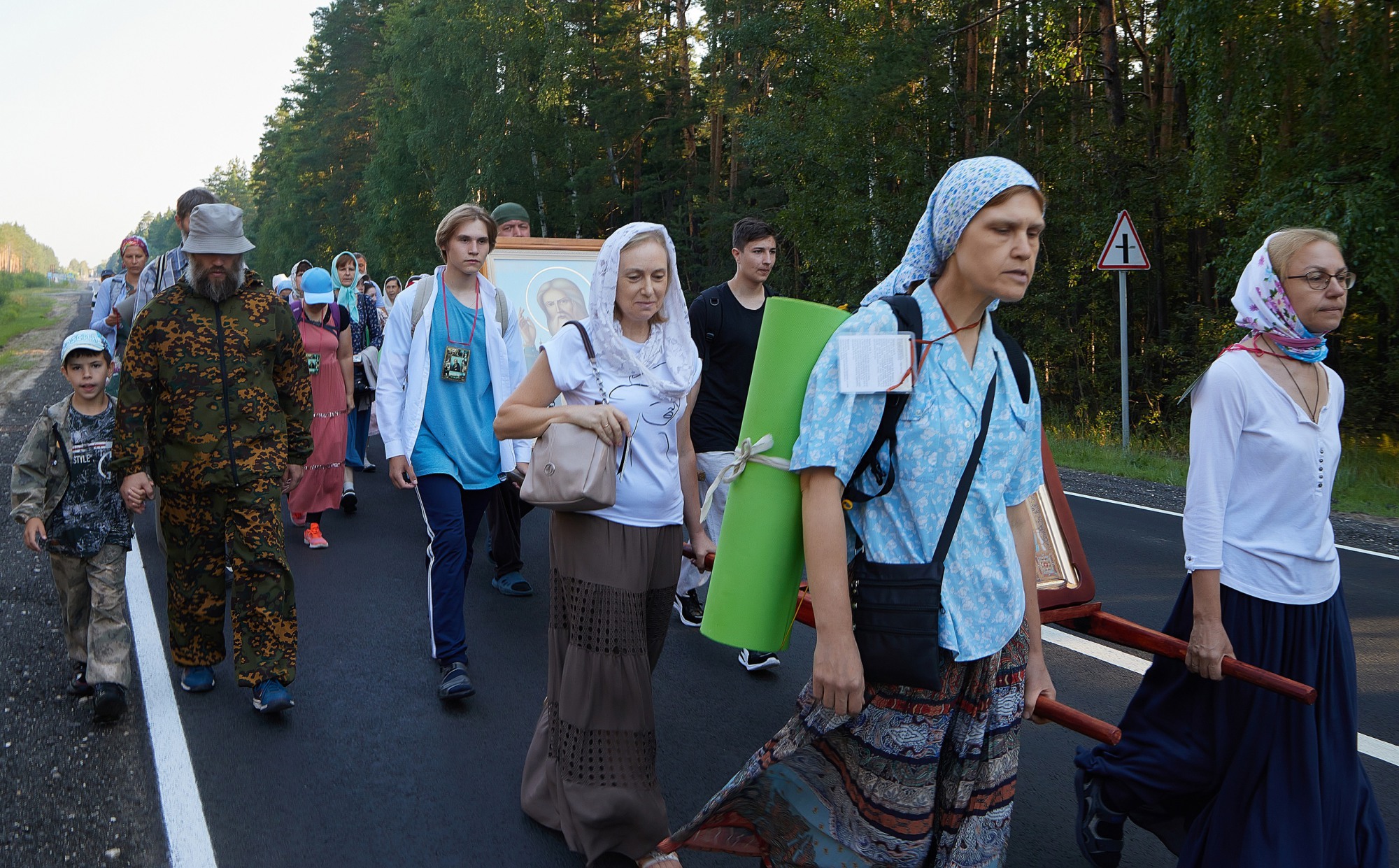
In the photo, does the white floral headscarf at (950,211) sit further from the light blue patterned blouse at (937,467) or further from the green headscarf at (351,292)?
the green headscarf at (351,292)

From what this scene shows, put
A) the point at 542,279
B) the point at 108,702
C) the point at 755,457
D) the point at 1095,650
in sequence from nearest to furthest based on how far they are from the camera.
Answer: the point at 755,457
the point at 108,702
the point at 1095,650
the point at 542,279

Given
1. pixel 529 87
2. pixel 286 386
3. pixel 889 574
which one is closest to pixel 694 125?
pixel 529 87

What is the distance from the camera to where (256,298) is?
496cm

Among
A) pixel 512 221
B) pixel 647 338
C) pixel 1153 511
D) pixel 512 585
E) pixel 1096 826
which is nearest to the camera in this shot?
pixel 1096 826

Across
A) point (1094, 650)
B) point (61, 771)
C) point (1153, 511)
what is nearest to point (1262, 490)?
point (1094, 650)

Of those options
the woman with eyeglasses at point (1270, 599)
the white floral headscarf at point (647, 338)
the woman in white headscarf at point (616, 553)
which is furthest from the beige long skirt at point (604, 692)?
the woman with eyeglasses at point (1270, 599)

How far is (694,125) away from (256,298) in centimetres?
3342

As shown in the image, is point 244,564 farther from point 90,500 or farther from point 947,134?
point 947,134

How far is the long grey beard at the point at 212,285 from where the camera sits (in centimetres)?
482

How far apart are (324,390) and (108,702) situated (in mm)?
4832

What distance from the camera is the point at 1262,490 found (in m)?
3.09

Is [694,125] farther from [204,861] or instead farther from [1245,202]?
[204,861]

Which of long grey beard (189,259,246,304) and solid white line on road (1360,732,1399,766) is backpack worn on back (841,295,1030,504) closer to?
solid white line on road (1360,732,1399,766)

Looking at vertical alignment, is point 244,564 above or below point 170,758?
above
